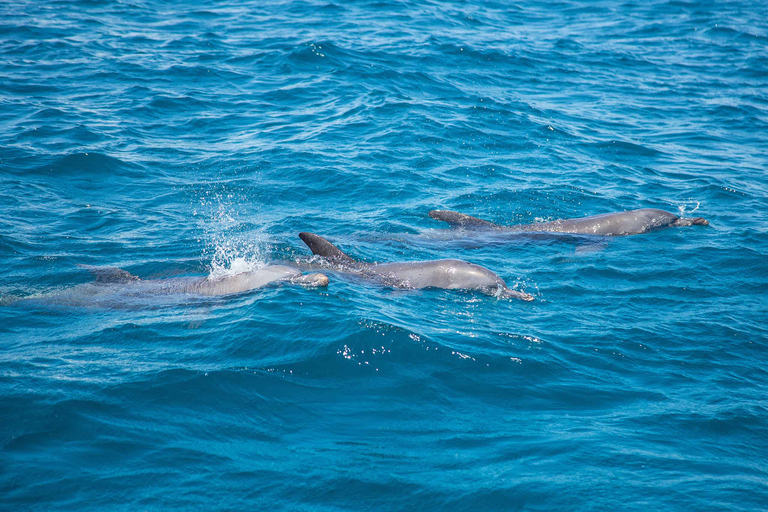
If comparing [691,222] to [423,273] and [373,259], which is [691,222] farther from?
[373,259]

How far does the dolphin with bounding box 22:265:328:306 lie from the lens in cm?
955

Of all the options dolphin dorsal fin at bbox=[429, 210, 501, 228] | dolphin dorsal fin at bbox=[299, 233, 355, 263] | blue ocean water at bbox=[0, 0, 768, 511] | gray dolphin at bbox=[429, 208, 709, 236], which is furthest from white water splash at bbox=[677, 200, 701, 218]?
dolphin dorsal fin at bbox=[299, 233, 355, 263]

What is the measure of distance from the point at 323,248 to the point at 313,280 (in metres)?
0.98

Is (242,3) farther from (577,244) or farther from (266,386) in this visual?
(266,386)

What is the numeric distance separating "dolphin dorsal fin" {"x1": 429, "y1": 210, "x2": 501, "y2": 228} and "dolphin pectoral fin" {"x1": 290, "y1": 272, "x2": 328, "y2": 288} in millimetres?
3963

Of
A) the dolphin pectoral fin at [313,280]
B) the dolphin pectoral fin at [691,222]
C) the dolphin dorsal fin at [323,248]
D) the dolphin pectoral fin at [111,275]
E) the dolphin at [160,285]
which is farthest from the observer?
the dolphin pectoral fin at [691,222]

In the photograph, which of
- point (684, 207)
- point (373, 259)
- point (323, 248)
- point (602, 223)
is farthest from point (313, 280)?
point (684, 207)

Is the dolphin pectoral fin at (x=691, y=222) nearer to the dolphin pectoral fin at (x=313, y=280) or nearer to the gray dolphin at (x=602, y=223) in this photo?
the gray dolphin at (x=602, y=223)

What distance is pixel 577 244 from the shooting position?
1230 cm

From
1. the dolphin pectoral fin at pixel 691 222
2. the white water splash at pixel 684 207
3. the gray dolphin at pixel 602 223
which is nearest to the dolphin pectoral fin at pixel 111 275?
the gray dolphin at pixel 602 223

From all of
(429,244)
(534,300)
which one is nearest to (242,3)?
(429,244)

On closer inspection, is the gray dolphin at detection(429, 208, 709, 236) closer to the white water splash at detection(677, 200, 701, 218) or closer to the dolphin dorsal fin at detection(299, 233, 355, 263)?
the white water splash at detection(677, 200, 701, 218)

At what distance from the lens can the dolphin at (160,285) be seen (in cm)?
955

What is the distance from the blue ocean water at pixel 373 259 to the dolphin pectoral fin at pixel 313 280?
0.25 meters
